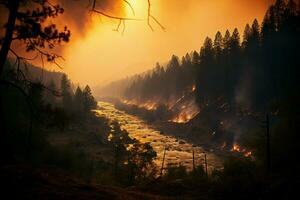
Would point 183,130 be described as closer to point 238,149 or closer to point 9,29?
point 238,149

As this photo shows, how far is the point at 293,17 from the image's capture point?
9081cm

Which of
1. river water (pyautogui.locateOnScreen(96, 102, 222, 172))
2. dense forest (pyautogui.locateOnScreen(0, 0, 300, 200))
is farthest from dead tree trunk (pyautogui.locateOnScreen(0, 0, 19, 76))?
river water (pyautogui.locateOnScreen(96, 102, 222, 172))

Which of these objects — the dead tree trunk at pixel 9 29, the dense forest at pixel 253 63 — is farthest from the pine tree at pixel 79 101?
the dead tree trunk at pixel 9 29

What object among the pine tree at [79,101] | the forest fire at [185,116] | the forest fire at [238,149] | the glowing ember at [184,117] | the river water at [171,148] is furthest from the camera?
the pine tree at [79,101]

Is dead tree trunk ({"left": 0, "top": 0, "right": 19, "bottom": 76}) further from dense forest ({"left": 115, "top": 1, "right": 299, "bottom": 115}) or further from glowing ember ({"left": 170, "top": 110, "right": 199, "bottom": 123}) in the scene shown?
glowing ember ({"left": 170, "top": 110, "right": 199, "bottom": 123})

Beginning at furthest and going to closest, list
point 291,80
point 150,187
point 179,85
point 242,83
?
1. point 179,85
2. point 242,83
3. point 291,80
4. point 150,187

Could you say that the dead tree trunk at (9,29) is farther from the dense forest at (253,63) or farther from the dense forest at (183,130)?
the dense forest at (253,63)

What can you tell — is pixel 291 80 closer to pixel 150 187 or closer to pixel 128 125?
pixel 128 125

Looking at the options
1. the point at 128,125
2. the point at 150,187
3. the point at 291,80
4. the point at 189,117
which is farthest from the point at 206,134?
the point at 150,187

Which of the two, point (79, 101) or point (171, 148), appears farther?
point (79, 101)

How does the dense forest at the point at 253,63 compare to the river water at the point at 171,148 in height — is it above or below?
above

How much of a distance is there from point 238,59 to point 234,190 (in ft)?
315

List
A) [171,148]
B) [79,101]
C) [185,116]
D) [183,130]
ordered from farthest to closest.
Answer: [79,101] → [185,116] → [183,130] → [171,148]

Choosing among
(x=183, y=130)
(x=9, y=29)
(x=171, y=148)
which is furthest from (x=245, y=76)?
(x=9, y=29)
